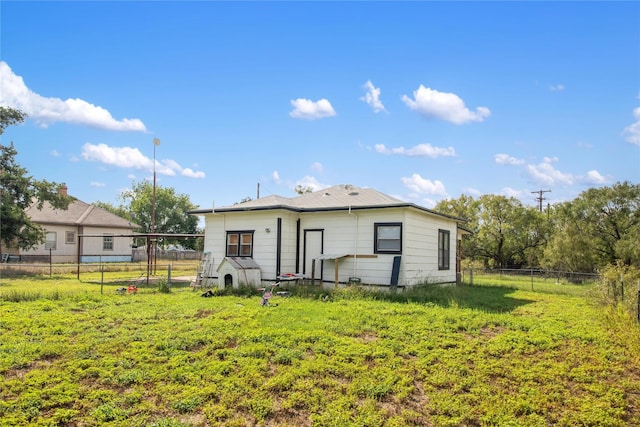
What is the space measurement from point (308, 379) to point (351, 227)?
29.1 feet

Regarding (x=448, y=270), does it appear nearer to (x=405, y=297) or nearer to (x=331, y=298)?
(x=405, y=297)

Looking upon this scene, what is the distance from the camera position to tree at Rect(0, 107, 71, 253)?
21047mm

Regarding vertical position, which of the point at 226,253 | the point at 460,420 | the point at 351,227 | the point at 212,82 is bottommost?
the point at 460,420

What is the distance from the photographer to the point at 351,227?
14062mm

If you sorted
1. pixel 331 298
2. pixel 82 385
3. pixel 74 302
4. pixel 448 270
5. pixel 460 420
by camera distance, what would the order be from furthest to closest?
pixel 448 270 < pixel 331 298 < pixel 74 302 < pixel 82 385 < pixel 460 420

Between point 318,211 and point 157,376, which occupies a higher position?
point 318,211

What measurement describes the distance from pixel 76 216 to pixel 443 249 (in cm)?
2824

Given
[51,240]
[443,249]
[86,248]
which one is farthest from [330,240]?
[86,248]

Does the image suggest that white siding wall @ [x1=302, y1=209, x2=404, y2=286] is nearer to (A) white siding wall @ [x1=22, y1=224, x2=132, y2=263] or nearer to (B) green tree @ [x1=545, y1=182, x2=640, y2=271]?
(B) green tree @ [x1=545, y1=182, x2=640, y2=271]

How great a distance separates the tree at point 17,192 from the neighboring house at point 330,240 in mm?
11579

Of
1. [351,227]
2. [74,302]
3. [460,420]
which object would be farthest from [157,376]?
[351,227]

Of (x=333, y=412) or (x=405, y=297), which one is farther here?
(x=405, y=297)

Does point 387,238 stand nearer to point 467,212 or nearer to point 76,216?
point 467,212

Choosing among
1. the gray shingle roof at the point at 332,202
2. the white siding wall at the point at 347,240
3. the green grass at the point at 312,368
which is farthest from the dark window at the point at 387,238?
the green grass at the point at 312,368
